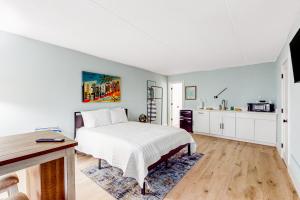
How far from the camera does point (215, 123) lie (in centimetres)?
486

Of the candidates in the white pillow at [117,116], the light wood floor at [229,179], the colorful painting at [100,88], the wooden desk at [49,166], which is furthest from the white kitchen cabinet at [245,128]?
the wooden desk at [49,166]

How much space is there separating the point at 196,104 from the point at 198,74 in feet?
3.89

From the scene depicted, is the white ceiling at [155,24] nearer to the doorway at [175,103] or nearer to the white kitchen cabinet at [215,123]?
the white kitchen cabinet at [215,123]

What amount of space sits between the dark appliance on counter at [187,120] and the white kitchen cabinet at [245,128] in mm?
1512

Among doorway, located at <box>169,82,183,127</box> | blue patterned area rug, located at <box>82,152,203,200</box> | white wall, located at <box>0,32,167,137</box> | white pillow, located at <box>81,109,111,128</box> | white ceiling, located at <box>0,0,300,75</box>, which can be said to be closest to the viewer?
white ceiling, located at <box>0,0,300,75</box>

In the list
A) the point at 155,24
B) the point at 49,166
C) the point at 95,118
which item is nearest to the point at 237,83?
the point at 155,24

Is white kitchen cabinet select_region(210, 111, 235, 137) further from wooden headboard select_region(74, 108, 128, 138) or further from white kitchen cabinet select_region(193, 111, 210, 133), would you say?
wooden headboard select_region(74, 108, 128, 138)

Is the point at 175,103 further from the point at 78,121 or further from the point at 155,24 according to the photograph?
the point at 155,24

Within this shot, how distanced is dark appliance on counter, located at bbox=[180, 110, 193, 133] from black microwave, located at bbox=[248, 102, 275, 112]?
1.86 meters

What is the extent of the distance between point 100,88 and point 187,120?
339 cm

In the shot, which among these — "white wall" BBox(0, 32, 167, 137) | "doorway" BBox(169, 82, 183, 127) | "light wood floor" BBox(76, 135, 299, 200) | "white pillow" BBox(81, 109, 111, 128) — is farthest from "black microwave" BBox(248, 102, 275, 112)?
"white wall" BBox(0, 32, 167, 137)

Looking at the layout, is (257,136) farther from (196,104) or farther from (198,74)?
(198,74)

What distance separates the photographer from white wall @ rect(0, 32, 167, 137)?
8.25 ft

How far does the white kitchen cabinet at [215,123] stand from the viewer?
477 cm
